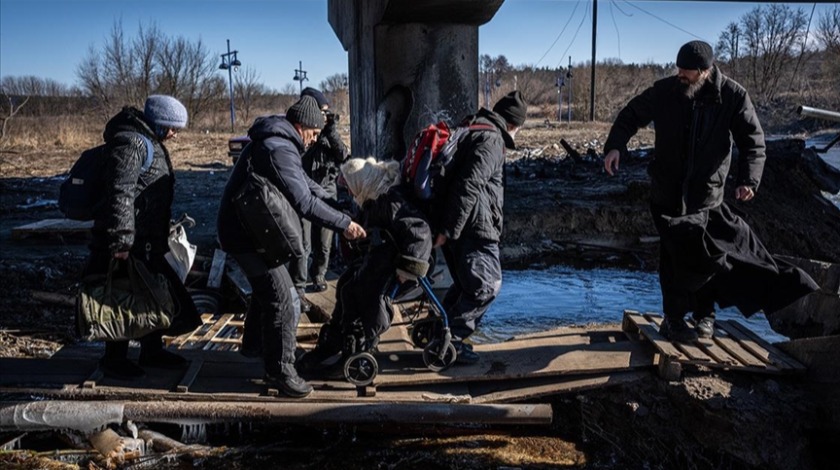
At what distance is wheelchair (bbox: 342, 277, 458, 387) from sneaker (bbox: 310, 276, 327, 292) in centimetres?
254

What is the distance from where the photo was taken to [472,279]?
4.77 metres

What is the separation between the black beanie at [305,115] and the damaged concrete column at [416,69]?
11.5ft

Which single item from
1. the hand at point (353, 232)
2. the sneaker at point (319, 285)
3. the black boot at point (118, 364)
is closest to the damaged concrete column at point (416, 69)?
the sneaker at point (319, 285)

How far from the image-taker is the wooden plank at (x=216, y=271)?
25.8 ft

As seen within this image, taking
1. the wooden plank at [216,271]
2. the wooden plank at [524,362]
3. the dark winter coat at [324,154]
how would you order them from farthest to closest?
the wooden plank at [216,271] < the dark winter coat at [324,154] < the wooden plank at [524,362]

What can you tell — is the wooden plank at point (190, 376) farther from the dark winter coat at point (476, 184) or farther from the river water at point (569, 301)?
the river water at point (569, 301)

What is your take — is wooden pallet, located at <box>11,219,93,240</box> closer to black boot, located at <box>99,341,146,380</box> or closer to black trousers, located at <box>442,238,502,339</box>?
black boot, located at <box>99,341,146,380</box>

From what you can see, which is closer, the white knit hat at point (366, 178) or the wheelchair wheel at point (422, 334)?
the white knit hat at point (366, 178)

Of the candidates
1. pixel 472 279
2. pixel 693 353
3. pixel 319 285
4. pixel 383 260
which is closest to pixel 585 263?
pixel 319 285

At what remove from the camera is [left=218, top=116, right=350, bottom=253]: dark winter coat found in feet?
13.9

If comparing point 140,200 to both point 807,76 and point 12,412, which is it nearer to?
point 12,412

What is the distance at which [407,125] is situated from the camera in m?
8.05

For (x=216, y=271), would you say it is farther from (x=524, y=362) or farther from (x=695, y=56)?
(x=695, y=56)

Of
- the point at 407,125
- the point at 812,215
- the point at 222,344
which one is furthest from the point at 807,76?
the point at 222,344
